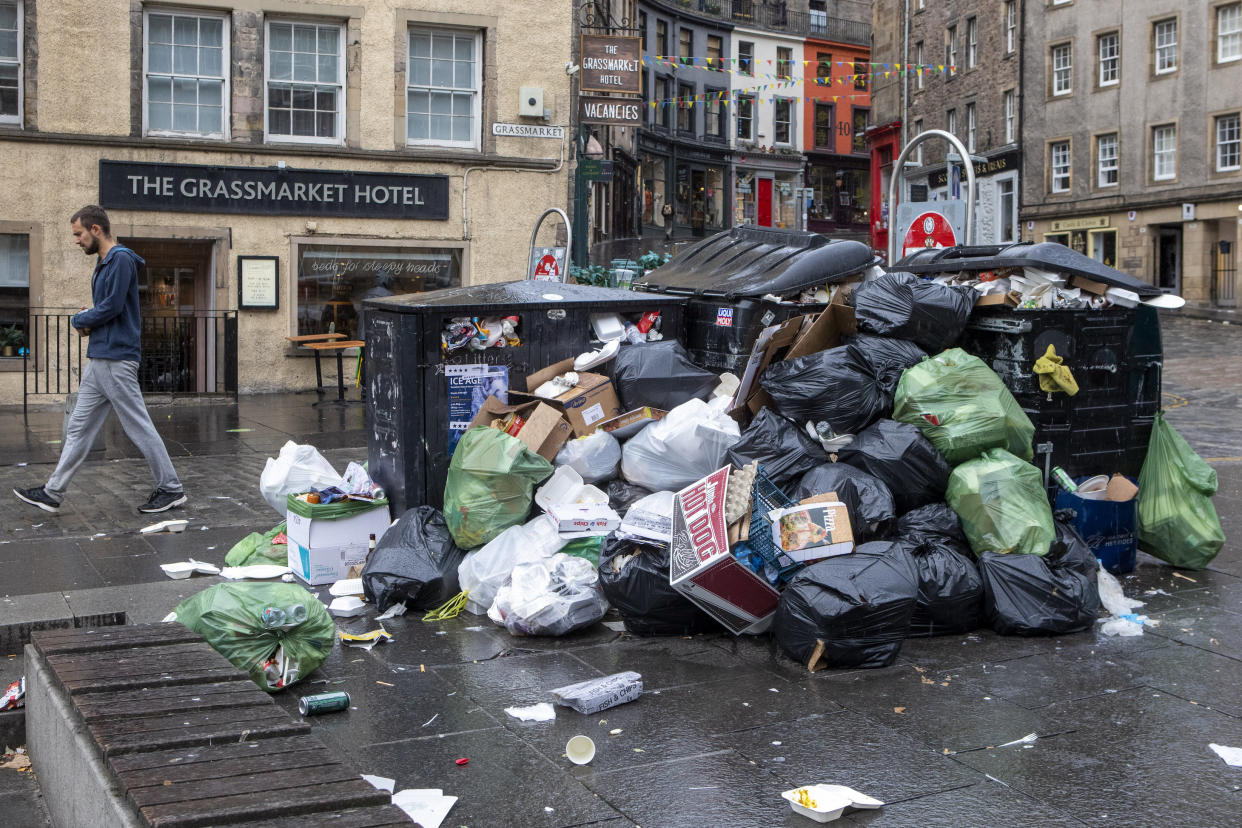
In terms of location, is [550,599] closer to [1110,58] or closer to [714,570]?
[714,570]

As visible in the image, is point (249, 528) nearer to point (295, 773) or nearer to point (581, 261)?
point (295, 773)

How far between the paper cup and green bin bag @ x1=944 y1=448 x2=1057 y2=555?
2269 mm

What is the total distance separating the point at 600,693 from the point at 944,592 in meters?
1.59

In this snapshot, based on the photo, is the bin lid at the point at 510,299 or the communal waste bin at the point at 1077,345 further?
the bin lid at the point at 510,299

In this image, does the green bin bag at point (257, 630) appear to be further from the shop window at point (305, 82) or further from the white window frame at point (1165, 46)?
the white window frame at point (1165, 46)

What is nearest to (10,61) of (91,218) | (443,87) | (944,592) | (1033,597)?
(443,87)

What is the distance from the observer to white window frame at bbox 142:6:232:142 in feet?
53.0

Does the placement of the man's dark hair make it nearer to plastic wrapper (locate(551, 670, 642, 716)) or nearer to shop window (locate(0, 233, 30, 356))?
A: plastic wrapper (locate(551, 670, 642, 716))

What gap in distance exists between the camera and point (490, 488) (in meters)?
5.62

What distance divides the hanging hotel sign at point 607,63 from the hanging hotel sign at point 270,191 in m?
2.51

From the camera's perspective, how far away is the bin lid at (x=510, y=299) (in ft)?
20.8

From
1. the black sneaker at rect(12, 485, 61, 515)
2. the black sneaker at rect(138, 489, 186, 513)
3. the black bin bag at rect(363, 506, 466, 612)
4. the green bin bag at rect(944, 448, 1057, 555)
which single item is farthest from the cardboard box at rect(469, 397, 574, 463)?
the black sneaker at rect(12, 485, 61, 515)

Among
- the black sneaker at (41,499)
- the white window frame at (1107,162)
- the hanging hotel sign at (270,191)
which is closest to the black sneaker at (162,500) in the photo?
the black sneaker at (41,499)

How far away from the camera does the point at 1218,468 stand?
943 cm
